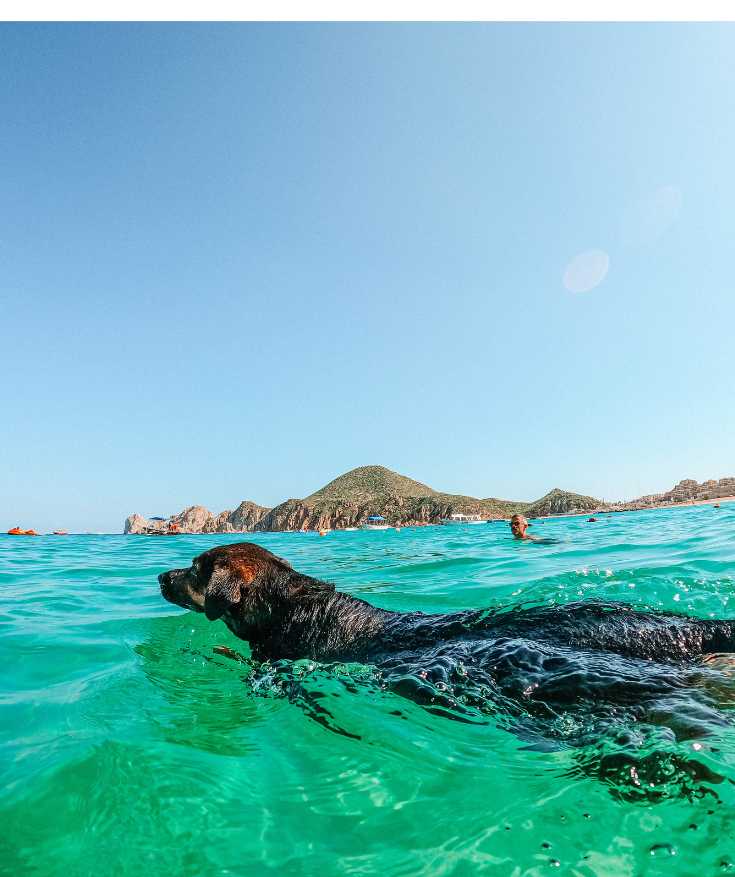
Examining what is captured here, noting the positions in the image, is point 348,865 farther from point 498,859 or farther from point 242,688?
point 242,688

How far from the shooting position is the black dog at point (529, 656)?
9.29ft

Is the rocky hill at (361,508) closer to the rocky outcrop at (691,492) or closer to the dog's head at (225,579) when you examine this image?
the rocky outcrop at (691,492)

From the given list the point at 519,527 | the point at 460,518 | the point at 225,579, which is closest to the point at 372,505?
the point at 460,518

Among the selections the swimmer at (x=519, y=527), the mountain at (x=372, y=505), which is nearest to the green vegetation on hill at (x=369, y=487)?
the mountain at (x=372, y=505)

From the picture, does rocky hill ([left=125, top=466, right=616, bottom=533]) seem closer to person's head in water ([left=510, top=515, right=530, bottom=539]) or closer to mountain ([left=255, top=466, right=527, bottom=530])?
mountain ([left=255, top=466, right=527, bottom=530])

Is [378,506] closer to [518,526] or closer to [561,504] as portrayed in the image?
[561,504]

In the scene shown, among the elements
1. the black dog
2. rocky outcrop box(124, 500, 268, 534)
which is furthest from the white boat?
the black dog

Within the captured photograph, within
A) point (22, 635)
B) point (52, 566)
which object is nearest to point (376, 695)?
point (22, 635)

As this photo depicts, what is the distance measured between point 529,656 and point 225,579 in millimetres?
3434

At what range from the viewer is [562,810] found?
2.43m

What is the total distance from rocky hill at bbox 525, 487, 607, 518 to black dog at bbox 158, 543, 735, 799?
118752 mm

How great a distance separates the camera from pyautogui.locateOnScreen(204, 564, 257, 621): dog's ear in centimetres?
553

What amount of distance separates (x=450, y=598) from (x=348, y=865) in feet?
23.5

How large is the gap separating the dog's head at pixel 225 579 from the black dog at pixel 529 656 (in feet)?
0.05
